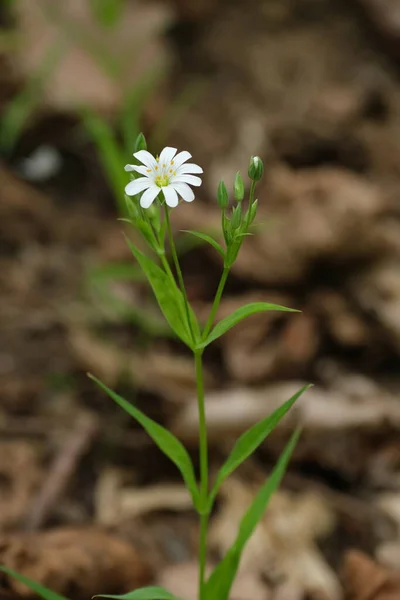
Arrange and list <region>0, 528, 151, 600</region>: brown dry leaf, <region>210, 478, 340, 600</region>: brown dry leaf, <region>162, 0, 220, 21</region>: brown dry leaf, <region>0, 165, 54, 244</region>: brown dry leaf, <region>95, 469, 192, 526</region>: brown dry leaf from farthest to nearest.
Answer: <region>162, 0, 220, 21</region>: brown dry leaf < <region>0, 165, 54, 244</region>: brown dry leaf < <region>95, 469, 192, 526</region>: brown dry leaf < <region>210, 478, 340, 600</region>: brown dry leaf < <region>0, 528, 151, 600</region>: brown dry leaf

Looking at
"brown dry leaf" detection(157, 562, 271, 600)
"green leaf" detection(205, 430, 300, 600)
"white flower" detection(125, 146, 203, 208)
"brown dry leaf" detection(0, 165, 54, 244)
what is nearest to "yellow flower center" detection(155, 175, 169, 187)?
"white flower" detection(125, 146, 203, 208)

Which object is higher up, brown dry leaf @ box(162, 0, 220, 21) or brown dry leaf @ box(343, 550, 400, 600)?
brown dry leaf @ box(162, 0, 220, 21)

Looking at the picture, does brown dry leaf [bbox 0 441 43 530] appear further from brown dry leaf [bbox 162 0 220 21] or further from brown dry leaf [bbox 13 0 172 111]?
brown dry leaf [bbox 162 0 220 21]

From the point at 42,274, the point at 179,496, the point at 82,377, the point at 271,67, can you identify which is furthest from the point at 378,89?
the point at 179,496

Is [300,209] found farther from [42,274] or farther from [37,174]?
Answer: [37,174]

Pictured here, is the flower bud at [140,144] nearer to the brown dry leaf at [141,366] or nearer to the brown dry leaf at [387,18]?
the brown dry leaf at [141,366]

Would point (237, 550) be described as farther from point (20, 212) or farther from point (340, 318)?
point (20, 212)

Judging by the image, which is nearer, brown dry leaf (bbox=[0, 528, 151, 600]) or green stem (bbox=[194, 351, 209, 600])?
green stem (bbox=[194, 351, 209, 600])

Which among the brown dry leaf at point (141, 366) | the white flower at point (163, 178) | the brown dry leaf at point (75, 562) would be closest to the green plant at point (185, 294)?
the white flower at point (163, 178)

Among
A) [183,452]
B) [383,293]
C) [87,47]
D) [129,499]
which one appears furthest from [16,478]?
[87,47]
